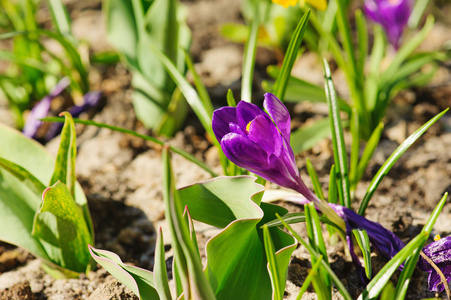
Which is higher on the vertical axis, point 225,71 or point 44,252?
point 225,71

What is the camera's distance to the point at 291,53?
114cm

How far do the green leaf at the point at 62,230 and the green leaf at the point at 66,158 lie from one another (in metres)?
0.07

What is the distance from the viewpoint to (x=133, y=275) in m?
0.99

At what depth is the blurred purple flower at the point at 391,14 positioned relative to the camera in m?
1.72

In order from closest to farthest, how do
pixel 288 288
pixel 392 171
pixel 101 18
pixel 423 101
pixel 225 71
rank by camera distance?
pixel 288 288 → pixel 392 171 → pixel 423 101 → pixel 225 71 → pixel 101 18

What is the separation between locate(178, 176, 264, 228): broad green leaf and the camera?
97 centimetres

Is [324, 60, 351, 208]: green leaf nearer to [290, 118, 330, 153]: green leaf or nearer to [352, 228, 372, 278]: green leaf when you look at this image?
[352, 228, 372, 278]: green leaf

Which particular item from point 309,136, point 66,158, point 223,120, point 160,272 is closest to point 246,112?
point 223,120

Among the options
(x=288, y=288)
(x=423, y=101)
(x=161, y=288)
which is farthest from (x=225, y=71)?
(x=161, y=288)

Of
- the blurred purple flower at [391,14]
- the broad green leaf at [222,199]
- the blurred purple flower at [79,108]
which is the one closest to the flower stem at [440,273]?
the broad green leaf at [222,199]

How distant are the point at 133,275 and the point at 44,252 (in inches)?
14.1

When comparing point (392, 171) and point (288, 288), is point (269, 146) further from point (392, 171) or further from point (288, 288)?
point (392, 171)

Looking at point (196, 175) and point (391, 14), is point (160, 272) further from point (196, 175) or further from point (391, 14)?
point (391, 14)

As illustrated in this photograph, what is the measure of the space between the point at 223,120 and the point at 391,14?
1137 mm
